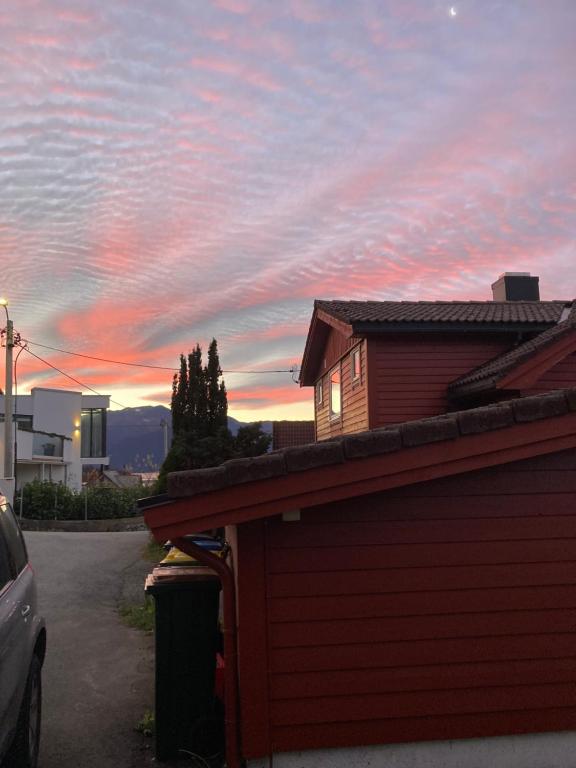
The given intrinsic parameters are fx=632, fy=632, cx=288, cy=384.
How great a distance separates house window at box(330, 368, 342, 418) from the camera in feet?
52.5

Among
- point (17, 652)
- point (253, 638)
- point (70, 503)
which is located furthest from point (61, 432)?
point (253, 638)

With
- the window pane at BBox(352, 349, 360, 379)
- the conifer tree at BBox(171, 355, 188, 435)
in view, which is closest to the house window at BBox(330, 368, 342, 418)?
the window pane at BBox(352, 349, 360, 379)

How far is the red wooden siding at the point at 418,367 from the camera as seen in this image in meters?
12.8

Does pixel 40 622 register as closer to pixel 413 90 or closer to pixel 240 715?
pixel 240 715

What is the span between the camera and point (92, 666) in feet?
23.8

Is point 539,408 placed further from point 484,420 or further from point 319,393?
point 319,393

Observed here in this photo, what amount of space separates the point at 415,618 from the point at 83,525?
20.2 meters

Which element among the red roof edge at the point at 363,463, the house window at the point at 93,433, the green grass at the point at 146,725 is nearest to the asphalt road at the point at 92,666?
the green grass at the point at 146,725

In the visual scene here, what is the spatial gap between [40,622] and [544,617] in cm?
370

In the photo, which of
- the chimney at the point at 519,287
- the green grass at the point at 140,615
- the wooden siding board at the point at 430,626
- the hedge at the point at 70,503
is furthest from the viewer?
the hedge at the point at 70,503

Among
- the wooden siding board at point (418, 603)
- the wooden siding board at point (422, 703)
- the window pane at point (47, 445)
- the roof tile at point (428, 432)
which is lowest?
the wooden siding board at point (422, 703)

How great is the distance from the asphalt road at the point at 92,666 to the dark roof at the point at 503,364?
22.1 ft

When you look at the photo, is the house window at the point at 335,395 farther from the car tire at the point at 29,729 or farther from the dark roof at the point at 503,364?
the car tire at the point at 29,729

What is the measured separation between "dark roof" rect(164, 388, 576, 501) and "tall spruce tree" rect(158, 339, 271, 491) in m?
14.6
